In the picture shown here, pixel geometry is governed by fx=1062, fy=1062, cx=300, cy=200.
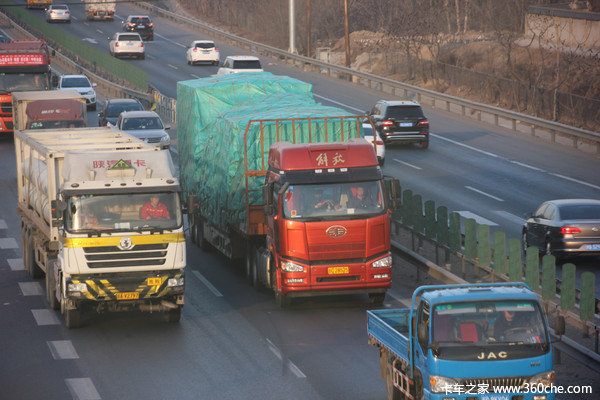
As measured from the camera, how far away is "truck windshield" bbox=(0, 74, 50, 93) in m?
43.8

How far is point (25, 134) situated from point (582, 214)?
42.1 ft

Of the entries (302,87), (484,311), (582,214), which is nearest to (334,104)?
(302,87)

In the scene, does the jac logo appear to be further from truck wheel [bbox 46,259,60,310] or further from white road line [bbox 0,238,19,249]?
white road line [bbox 0,238,19,249]

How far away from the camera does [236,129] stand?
23.2 meters

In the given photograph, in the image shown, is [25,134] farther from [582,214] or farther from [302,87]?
[582,214]

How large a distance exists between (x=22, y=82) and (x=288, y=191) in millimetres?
26605

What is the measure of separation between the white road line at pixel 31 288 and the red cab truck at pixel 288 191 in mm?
3888

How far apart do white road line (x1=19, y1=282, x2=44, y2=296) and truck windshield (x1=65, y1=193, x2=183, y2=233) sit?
4794 millimetres

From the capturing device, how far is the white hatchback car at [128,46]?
229 feet

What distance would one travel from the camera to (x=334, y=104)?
170ft

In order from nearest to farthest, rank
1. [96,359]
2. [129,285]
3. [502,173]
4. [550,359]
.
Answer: [550,359] → [96,359] → [129,285] → [502,173]

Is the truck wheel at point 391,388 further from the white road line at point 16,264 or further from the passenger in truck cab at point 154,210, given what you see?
the white road line at point 16,264

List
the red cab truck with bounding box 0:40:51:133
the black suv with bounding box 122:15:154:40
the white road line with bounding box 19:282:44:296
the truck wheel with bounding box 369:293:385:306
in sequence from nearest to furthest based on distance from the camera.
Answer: the truck wheel with bounding box 369:293:385:306
the white road line with bounding box 19:282:44:296
the red cab truck with bounding box 0:40:51:133
the black suv with bounding box 122:15:154:40

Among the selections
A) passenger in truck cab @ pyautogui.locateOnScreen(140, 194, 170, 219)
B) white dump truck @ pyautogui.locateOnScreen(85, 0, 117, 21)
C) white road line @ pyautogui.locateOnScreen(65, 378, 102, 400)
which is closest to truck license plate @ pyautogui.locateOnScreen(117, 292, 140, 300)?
passenger in truck cab @ pyautogui.locateOnScreen(140, 194, 170, 219)
